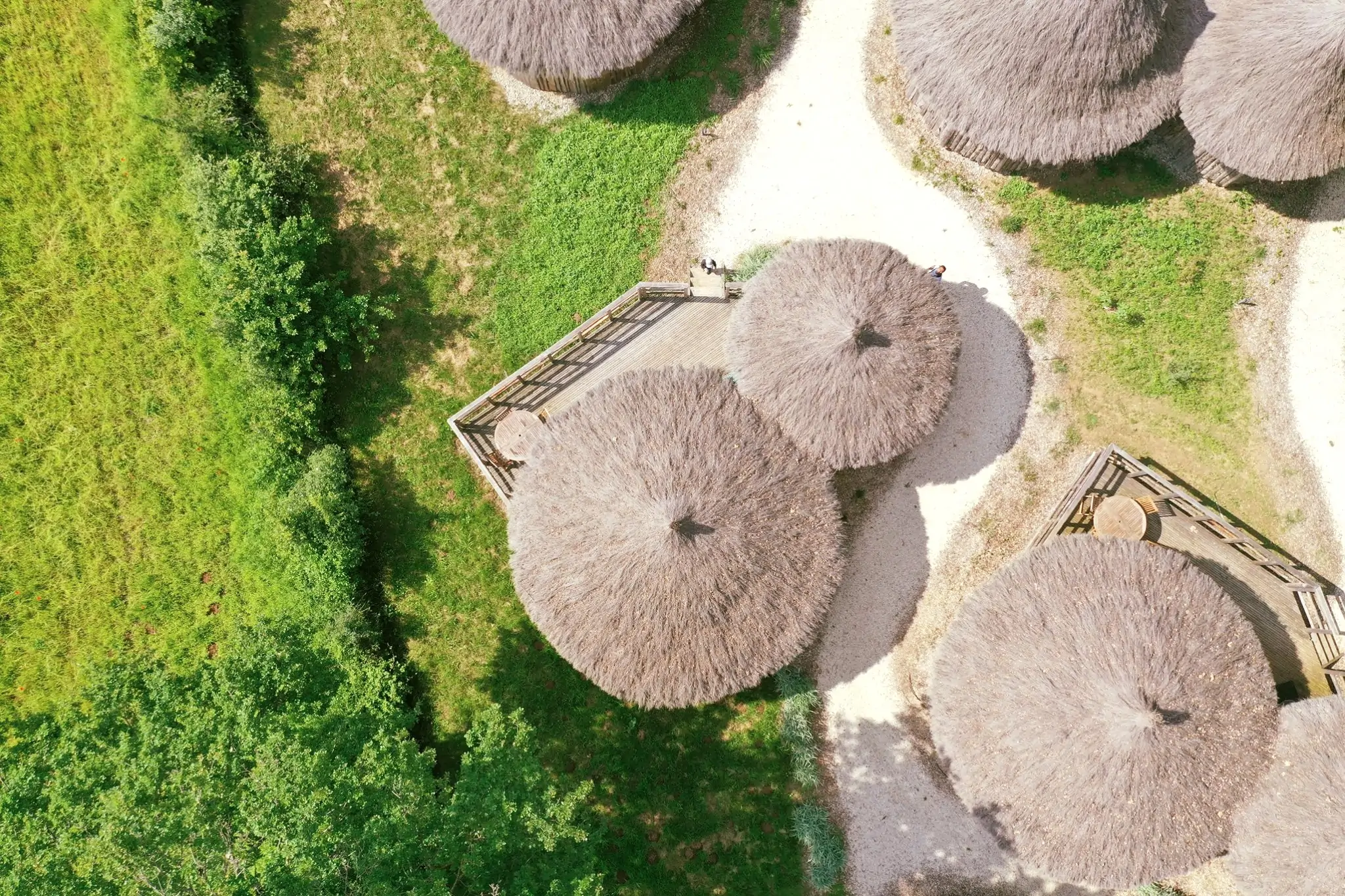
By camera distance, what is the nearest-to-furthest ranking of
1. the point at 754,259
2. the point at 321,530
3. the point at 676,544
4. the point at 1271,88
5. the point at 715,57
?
the point at 676,544
the point at 1271,88
the point at 321,530
the point at 754,259
the point at 715,57

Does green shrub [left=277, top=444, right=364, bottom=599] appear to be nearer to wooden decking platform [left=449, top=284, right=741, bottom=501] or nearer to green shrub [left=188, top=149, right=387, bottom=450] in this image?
green shrub [left=188, top=149, right=387, bottom=450]

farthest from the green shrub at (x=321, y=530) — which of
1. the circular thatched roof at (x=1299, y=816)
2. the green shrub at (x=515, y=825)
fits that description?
the circular thatched roof at (x=1299, y=816)

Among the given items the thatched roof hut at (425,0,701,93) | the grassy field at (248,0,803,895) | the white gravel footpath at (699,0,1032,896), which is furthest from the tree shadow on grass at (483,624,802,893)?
the thatched roof hut at (425,0,701,93)

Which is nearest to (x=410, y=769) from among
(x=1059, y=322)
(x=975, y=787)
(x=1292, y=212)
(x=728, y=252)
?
(x=975, y=787)

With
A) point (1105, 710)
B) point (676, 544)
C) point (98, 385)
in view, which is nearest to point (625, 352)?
point (676, 544)

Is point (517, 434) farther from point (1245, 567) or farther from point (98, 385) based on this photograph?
point (1245, 567)

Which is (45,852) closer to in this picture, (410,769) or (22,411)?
(410,769)

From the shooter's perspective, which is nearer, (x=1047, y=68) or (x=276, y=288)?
(x=1047, y=68)
